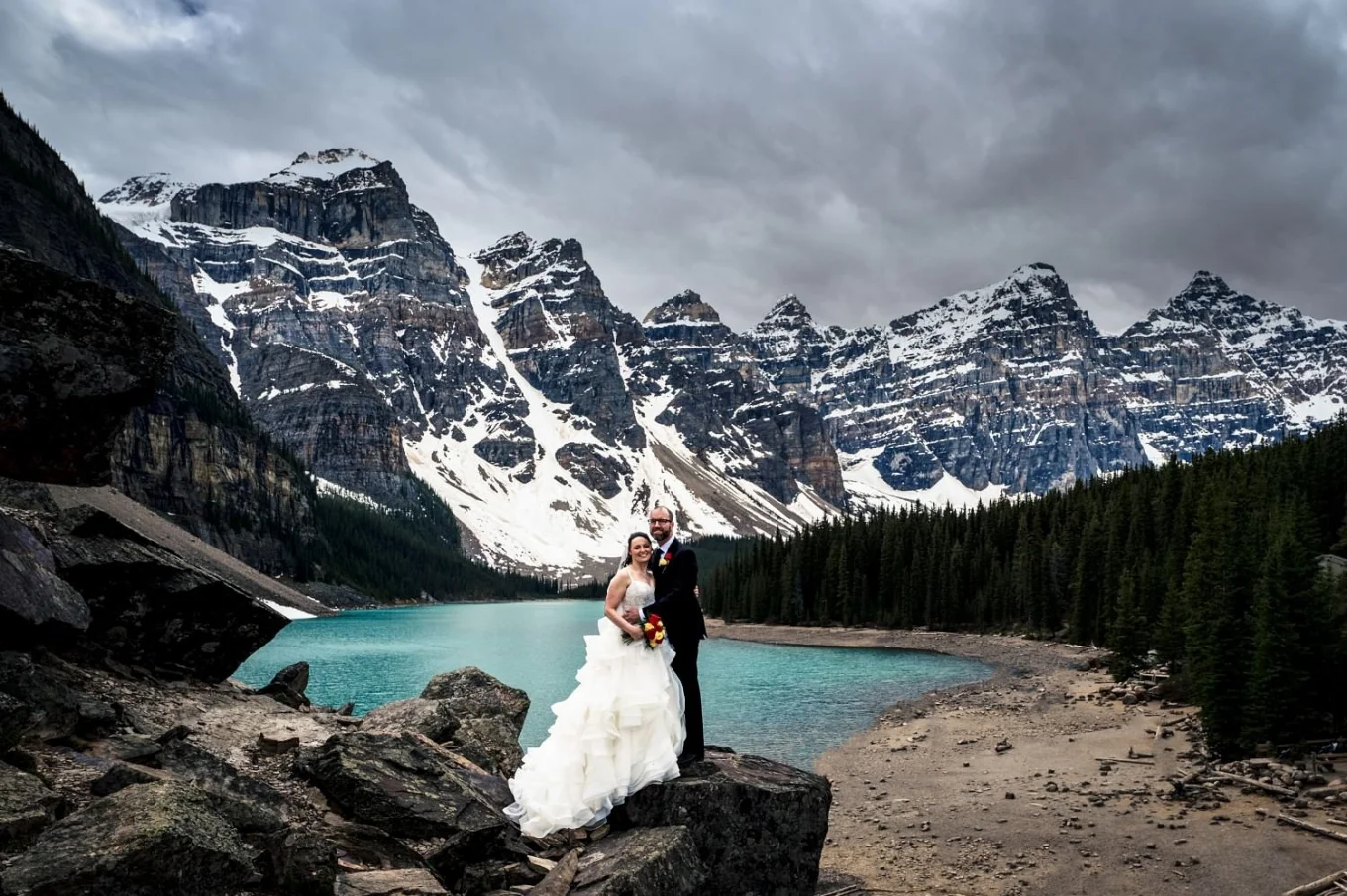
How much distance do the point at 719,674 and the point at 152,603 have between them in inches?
1860

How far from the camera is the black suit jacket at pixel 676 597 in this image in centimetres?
1052

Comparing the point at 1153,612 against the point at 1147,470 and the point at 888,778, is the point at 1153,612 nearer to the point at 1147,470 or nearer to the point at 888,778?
the point at 888,778

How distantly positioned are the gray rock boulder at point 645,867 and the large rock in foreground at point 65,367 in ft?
25.7

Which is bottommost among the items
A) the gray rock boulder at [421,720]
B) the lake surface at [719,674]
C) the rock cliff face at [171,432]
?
the lake surface at [719,674]

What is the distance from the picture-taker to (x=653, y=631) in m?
10.2

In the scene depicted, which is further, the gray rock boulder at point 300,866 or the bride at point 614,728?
the bride at point 614,728

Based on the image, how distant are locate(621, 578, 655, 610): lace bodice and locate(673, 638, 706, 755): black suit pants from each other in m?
0.82

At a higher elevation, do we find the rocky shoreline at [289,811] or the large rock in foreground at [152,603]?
the large rock in foreground at [152,603]

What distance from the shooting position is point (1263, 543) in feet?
111

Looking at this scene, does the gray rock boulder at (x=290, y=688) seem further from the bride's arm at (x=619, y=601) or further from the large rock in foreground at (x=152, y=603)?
the bride's arm at (x=619, y=601)

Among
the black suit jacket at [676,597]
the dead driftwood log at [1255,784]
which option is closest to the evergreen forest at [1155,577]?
the dead driftwood log at [1255,784]

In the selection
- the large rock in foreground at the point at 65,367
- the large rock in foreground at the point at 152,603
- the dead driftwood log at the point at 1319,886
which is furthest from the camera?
the dead driftwood log at the point at 1319,886

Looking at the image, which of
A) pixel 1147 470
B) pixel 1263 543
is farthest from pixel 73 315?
pixel 1147 470

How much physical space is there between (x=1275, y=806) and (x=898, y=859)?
8.24 metres
